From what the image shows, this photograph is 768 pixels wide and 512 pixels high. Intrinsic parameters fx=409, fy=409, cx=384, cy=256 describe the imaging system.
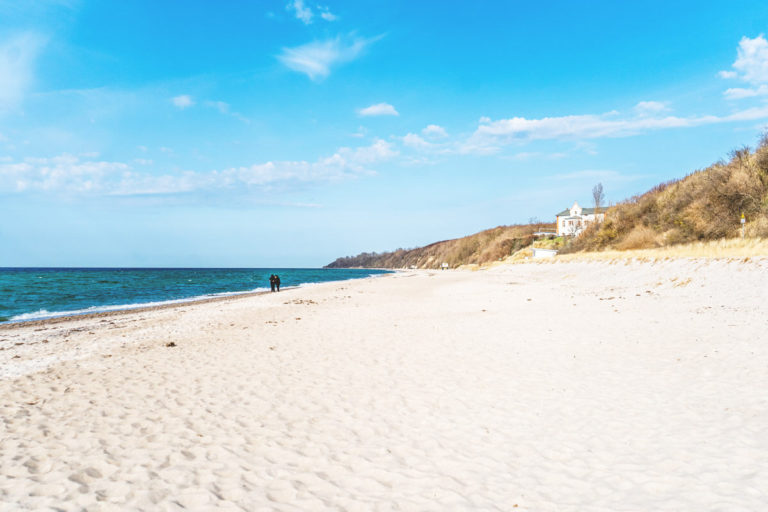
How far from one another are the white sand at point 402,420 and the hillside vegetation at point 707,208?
21.3m

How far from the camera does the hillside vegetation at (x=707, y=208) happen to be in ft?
95.0

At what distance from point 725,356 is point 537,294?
1405cm

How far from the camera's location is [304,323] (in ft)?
52.7

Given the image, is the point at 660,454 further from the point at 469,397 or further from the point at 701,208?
the point at 701,208

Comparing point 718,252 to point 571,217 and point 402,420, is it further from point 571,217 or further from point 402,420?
point 571,217

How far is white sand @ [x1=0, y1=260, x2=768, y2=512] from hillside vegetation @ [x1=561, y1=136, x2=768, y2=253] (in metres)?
21.3

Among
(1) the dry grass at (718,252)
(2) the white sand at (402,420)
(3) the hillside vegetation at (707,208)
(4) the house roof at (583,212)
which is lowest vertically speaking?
(2) the white sand at (402,420)

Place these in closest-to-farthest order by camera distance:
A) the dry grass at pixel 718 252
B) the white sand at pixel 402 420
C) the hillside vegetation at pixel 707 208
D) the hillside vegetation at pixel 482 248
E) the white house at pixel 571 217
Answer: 1. the white sand at pixel 402 420
2. the dry grass at pixel 718 252
3. the hillside vegetation at pixel 707 208
4. the white house at pixel 571 217
5. the hillside vegetation at pixel 482 248

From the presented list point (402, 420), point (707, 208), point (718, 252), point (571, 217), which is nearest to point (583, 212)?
point (571, 217)

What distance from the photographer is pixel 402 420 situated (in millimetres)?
6250

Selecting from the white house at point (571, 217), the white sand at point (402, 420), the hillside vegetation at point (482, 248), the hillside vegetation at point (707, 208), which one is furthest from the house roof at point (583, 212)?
the white sand at point (402, 420)

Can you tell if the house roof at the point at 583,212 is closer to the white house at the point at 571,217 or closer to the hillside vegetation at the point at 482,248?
the white house at the point at 571,217

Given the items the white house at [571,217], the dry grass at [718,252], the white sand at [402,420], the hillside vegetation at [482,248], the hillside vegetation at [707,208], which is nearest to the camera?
the white sand at [402,420]

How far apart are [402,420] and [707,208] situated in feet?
118
